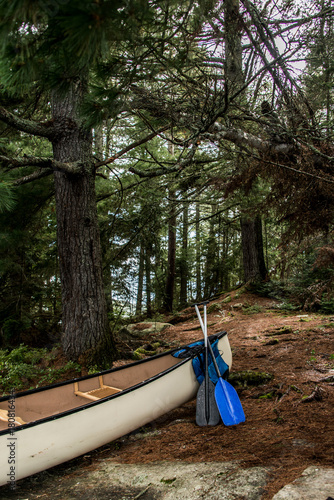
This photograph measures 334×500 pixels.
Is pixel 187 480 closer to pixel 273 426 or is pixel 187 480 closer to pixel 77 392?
pixel 273 426

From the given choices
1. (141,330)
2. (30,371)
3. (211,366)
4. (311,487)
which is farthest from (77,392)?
(141,330)

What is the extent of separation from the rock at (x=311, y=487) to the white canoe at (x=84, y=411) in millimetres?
1872

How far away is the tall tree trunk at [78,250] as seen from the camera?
530cm

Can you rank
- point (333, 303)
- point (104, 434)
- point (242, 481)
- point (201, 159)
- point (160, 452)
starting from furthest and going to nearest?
point (333, 303) → point (201, 159) → point (104, 434) → point (160, 452) → point (242, 481)

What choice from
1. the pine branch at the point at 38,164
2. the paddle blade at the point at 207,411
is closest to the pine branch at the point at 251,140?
the pine branch at the point at 38,164

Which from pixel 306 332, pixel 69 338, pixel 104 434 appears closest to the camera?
pixel 104 434

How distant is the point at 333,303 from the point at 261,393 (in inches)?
223

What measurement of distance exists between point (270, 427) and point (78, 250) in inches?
152

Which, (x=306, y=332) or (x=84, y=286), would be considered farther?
(x=306, y=332)

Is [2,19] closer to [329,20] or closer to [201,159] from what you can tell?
[329,20]

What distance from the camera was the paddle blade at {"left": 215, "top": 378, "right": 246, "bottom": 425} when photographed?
11.1 feet

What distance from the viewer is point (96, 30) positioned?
5.15ft

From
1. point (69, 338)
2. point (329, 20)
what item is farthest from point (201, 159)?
point (69, 338)

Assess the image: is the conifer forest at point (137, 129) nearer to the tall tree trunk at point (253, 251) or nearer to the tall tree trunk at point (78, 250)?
the tall tree trunk at point (78, 250)
